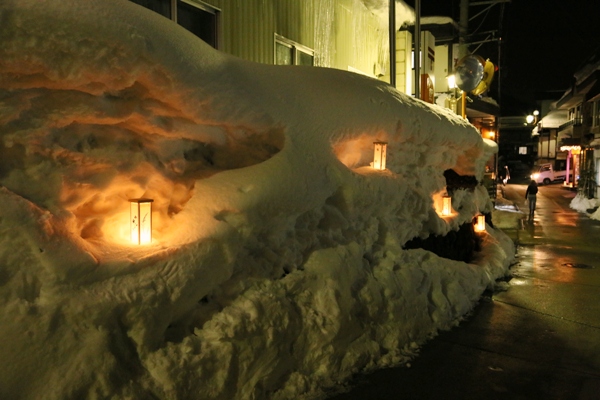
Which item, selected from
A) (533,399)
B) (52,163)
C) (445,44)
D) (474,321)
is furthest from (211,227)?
(445,44)

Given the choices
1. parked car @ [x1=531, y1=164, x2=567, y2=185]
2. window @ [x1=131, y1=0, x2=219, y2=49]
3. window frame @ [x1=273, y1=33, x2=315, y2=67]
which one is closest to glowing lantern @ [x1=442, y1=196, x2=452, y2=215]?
window frame @ [x1=273, y1=33, x2=315, y2=67]

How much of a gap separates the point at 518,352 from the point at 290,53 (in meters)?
7.92

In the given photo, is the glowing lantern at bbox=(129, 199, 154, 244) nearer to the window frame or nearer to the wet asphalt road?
the wet asphalt road

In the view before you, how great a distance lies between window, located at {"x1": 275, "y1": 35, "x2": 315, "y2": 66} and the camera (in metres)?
10.2

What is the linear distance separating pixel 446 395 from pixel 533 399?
82 cm

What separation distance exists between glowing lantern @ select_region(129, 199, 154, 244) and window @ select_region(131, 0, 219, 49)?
13.6 feet

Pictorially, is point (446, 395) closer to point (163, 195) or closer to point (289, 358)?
point (289, 358)

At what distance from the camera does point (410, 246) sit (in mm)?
7184

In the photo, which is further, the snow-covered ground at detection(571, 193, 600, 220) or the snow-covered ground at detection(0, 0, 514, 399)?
the snow-covered ground at detection(571, 193, 600, 220)

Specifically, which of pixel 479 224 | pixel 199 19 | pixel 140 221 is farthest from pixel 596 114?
pixel 140 221

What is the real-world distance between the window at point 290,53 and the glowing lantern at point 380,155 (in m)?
4.49

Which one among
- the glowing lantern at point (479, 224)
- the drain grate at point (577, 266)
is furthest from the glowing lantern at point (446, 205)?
the drain grate at point (577, 266)

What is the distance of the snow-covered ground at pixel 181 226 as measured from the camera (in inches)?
131

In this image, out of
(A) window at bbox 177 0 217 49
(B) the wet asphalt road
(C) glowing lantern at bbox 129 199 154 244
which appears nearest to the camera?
(C) glowing lantern at bbox 129 199 154 244
